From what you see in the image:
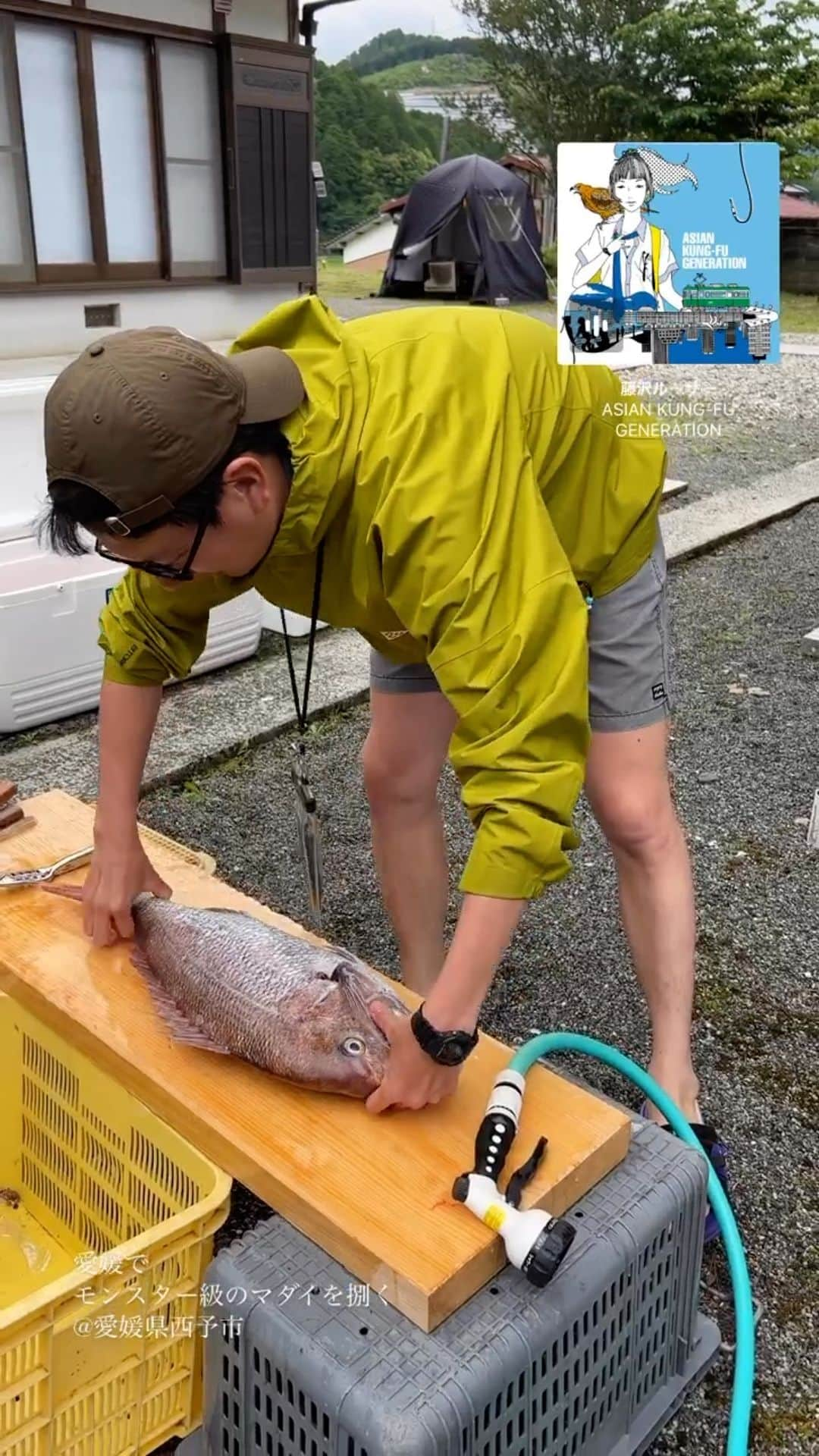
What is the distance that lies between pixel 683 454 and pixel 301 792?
911cm

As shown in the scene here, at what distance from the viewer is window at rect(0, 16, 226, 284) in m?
7.88

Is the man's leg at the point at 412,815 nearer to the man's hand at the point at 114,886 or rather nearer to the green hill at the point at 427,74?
the man's hand at the point at 114,886

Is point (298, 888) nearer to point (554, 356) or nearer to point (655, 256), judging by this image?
point (554, 356)

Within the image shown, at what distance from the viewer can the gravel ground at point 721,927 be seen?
227cm

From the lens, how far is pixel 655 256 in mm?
4695

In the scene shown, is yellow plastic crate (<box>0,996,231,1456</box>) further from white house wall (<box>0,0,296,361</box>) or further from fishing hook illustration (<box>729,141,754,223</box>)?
white house wall (<box>0,0,296,361</box>)

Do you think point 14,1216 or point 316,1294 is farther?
point 14,1216

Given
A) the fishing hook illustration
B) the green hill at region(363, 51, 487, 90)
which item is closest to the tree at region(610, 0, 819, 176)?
the fishing hook illustration

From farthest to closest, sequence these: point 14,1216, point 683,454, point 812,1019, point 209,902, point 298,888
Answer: point 683,454 → point 298,888 → point 812,1019 → point 209,902 → point 14,1216

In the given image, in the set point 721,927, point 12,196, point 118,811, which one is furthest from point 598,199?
point 12,196

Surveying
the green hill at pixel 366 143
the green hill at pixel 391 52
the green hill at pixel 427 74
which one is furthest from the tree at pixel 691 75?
the green hill at pixel 391 52

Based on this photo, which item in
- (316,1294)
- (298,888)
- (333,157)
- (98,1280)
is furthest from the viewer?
(333,157)

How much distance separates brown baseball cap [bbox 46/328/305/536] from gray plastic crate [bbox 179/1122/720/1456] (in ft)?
3.70

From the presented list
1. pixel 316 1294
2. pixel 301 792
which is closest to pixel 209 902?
pixel 301 792
